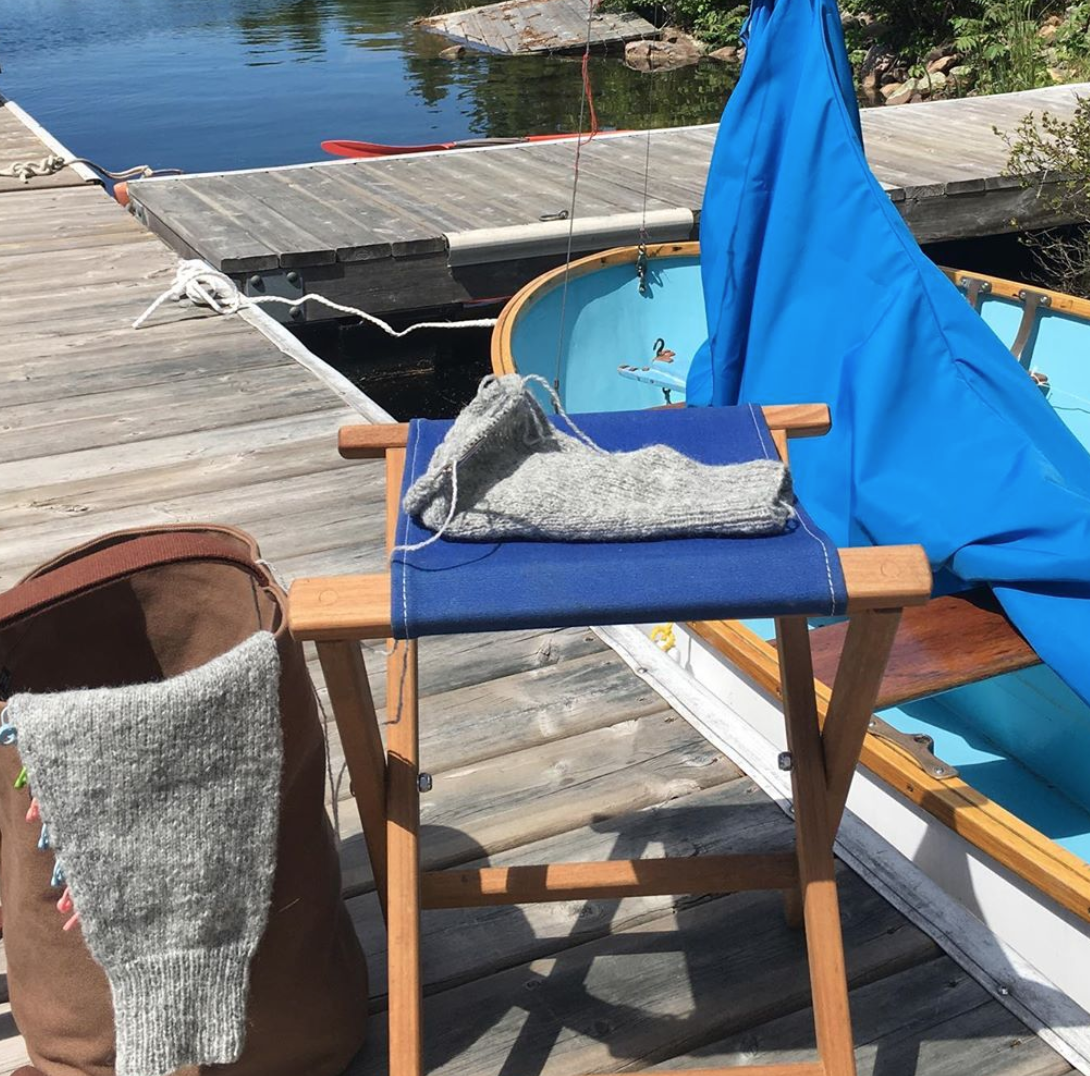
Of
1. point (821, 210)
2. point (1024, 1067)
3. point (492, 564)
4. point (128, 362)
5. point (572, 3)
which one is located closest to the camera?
point (492, 564)

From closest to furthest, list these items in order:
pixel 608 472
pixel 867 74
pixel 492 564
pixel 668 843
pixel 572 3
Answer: pixel 492 564 → pixel 608 472 → pixel 668 843 → pixel 867 74 → pixel 572 3

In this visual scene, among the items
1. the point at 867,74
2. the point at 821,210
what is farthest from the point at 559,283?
the point at 867,74

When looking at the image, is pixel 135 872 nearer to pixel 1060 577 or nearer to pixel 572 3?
pixel 1060 577

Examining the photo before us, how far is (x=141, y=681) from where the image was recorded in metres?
1.51

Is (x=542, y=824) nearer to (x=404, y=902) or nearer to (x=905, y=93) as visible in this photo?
(x=404, y=902)

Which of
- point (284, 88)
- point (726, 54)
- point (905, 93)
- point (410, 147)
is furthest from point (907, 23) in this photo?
point (410, 147)

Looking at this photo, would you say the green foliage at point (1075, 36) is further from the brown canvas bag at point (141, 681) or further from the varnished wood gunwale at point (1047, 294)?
the brown canvas bag at point (141, 681)

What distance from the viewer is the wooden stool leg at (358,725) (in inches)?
57.1

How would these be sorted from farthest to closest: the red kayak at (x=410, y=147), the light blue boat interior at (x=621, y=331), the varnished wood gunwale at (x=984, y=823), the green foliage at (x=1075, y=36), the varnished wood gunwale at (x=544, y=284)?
1. the green foliage at (x=1075, y=36)
2. the red kayak at (x=410, y=147)
3. the light blue boat interior at (x=621, y=331)
4. the varnished wood gunwale at (x=544, y=284)
5. the varnished wood gunwale at (x=984, y=823)

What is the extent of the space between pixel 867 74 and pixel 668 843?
17.2 meters

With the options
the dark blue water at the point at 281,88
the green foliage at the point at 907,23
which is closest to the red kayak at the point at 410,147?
the dark blue water at the point at 281,88

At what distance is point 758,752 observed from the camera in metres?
2.30

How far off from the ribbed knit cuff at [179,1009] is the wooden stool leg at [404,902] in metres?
0.23

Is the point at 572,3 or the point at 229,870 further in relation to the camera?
the point at 572,3
